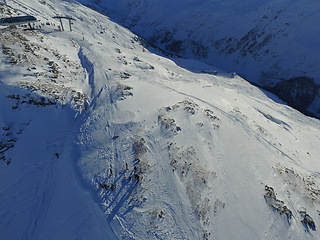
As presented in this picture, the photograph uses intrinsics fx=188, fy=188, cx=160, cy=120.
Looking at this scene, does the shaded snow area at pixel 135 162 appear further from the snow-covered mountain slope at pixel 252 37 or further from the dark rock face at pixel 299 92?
the snow-covered mountain slope at pixel 252 37

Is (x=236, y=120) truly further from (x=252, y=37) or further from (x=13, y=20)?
(x=252, y=37)

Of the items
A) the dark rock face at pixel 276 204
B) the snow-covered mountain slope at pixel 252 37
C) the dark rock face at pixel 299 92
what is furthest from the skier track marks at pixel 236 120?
the snow-covered mountain slope at pixel 252 37

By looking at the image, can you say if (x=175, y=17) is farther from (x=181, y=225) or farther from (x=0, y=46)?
(x=181, y=225)

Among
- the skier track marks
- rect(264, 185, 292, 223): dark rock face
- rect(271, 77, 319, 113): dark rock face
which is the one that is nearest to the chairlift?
the skier track marks

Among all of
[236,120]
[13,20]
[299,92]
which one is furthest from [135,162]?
[299,92]

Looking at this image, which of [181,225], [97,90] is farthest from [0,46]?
[181,225]

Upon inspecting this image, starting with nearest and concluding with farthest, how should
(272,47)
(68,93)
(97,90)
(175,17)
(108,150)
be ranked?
(108,150) → (68,93) → (97,90) → (272,47) → (175,17)

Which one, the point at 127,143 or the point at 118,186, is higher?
the point at 127,143
